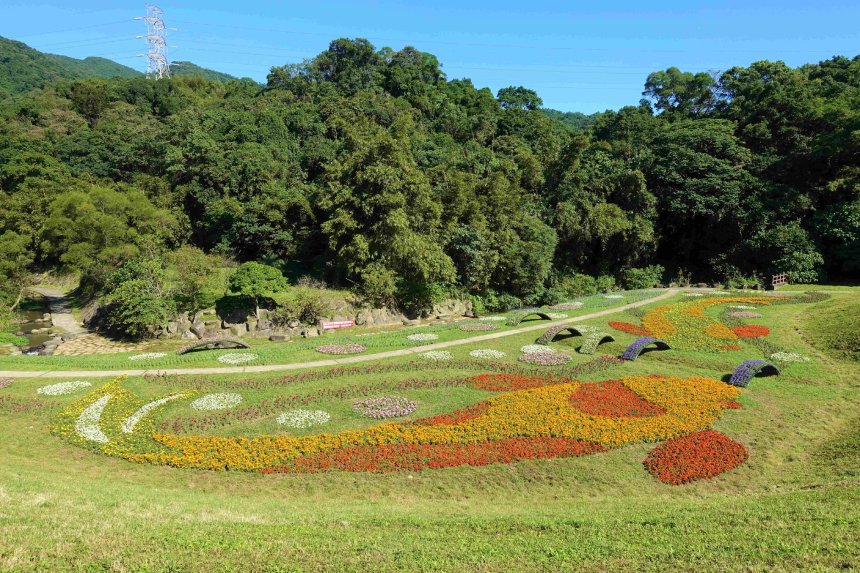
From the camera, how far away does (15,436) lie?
18.1 meters

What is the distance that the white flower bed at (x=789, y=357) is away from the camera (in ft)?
85.0

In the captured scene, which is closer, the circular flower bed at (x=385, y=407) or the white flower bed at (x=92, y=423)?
the white flower bed at (x=92, y=423)

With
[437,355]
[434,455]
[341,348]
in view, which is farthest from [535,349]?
[434,455]

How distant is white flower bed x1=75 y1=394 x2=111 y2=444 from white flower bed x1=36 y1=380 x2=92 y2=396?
230cm

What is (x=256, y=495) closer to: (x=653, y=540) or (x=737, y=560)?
(x=653, y=540)

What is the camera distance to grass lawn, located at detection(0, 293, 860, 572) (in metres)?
8.91

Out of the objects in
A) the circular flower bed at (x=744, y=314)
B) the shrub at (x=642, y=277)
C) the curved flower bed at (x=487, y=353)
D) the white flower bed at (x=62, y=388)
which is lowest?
the white flower bed at (x=62, y=388)

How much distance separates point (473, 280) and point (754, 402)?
31612 millimetres

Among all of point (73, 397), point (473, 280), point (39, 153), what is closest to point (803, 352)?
point (473, 280)

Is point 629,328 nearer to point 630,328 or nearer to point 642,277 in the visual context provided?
point 630,328

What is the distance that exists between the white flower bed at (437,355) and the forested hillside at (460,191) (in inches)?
643

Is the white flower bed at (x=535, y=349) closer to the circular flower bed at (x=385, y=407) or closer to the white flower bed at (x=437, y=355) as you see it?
the white flower bed at (x=437, y=355)

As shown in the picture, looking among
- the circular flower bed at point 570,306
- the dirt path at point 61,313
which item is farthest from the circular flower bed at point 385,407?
the dirt path at point 61,313

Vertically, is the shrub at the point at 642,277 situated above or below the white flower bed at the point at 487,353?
above
